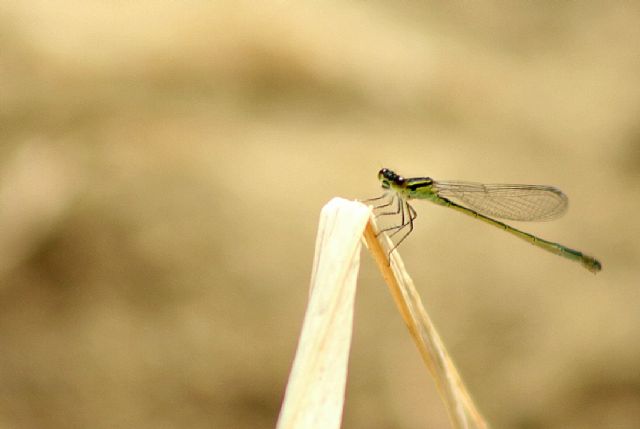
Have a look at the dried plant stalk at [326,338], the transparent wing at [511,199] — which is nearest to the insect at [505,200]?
the transparent wing at [511,199]

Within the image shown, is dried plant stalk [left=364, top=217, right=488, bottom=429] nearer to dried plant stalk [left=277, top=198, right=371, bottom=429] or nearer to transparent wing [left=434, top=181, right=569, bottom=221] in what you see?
dried plant stalk [left=277, top=198, right=371, bottom=429]

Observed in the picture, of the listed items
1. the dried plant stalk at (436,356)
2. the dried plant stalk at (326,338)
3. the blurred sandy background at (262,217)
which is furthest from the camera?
the blurred sandy background at (262,217)

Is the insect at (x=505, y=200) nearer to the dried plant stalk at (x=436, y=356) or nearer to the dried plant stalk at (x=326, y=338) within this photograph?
the dried plant stalk at (x=436, y=356)

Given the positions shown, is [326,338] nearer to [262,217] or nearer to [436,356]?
[436,356]

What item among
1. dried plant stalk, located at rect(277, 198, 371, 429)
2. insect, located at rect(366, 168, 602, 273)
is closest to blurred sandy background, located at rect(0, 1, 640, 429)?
insect, located at rect(366, 168, 602, 273)

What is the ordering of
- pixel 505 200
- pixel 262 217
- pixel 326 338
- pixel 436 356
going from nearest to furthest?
pixel 326 338 < pixel 436 356 < pixel 505 200 < pixel 262 217

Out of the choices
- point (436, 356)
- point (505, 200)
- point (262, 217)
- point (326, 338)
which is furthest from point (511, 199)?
point (326, 338)
